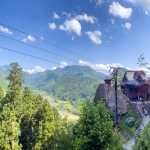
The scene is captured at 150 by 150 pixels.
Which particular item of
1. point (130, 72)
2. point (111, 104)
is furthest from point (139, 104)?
point (130, 72)

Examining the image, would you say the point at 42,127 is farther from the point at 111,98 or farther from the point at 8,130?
the point at 111,98

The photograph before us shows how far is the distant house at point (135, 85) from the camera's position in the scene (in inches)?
1174

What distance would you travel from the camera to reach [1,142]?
2352cm

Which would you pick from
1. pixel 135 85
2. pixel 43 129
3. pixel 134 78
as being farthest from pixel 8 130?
pixel 134 78

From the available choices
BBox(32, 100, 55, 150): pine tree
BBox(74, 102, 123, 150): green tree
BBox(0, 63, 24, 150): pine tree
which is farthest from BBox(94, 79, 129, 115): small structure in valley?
BBox(74, 102, 123, 150): green tree

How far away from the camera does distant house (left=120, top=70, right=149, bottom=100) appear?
29.8 m

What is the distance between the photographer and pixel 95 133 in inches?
493

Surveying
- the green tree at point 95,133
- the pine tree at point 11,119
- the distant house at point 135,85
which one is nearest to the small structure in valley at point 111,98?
the distant house at point 135,85

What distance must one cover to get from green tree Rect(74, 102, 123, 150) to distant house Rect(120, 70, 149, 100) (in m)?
18.1

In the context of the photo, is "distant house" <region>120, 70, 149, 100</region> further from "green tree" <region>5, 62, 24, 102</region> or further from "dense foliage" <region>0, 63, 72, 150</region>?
"green tree" <region>5, 62, 24, 102</region>

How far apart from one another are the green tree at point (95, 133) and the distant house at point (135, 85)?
18083mm

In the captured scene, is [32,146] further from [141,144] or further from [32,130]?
[141,144]

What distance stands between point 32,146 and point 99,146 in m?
15.7

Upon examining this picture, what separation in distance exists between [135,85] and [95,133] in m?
19.8
